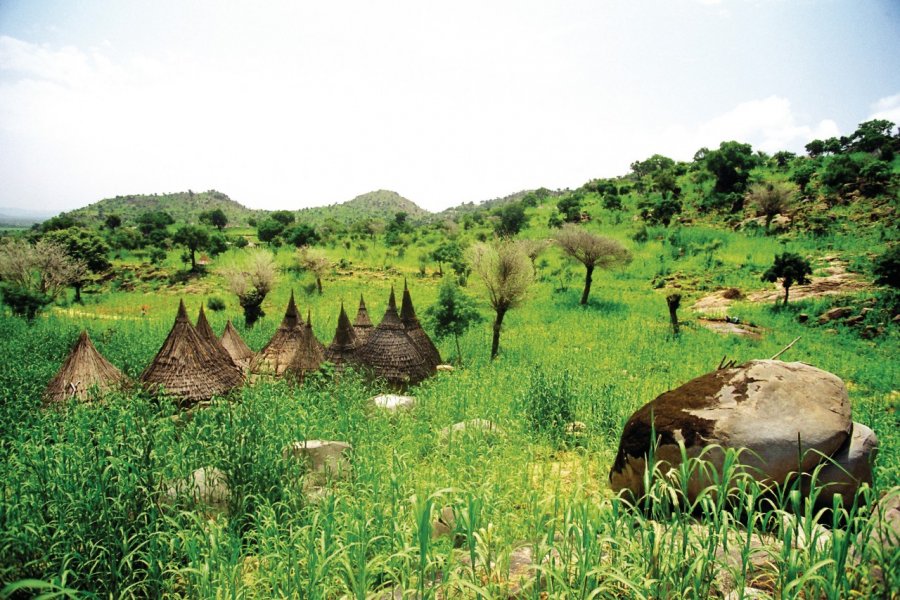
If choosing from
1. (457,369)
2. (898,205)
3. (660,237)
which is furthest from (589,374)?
(898,205)

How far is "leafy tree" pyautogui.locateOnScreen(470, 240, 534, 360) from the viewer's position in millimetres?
12789

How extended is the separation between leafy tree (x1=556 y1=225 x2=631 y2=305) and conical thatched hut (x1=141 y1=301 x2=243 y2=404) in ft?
54.2

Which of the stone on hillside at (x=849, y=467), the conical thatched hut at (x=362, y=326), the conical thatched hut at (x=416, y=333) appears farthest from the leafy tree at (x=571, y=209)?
the stone on hillside at (x=849, y=467)

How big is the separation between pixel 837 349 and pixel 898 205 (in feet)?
68.4

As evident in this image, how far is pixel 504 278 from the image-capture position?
1286 cm

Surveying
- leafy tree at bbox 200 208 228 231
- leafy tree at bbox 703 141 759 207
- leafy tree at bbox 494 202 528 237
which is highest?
leafy tree at bbox 703 141 759 207

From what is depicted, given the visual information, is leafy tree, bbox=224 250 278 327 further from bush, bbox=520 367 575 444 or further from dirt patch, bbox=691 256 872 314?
dirt patch, bbox=691 256 872 314

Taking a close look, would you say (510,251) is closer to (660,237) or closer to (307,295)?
(307,295)

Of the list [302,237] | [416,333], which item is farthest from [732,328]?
A: [302,237]

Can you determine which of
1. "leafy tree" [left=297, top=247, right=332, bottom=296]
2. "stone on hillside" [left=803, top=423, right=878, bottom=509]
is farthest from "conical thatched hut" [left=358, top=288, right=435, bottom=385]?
"leafy tree" [left=297, top=247, right=332, bottom=296]

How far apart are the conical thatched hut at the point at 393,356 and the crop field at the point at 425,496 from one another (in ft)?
3.02

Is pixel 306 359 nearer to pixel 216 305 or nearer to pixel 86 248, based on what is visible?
pixel 216 305

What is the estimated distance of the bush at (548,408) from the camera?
673 centimetres

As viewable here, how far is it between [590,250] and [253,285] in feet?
53.7
